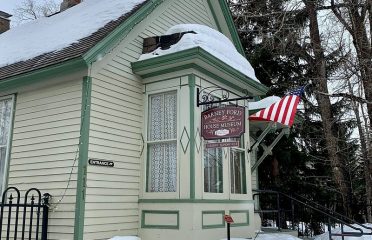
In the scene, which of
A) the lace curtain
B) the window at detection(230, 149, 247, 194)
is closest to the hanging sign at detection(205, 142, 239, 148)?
the window at detection(230, 149, 247, 194)

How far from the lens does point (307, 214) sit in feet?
52.8

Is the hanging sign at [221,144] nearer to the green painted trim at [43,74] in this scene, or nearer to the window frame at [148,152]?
the window frame at [148,152]

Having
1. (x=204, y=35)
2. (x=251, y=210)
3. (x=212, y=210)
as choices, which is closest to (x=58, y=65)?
(x=204, y=35)

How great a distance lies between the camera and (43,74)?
7.21 metres

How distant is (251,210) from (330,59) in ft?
38.2

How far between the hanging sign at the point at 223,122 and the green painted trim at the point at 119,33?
211 centimetres

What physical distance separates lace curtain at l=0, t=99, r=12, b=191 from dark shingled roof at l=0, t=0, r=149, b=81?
2.17 feet

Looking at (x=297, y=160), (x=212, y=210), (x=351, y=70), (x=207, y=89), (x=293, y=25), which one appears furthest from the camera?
(x=293, y=25)

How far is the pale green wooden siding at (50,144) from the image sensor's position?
679cm

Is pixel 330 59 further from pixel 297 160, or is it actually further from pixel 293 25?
pixel 297 160

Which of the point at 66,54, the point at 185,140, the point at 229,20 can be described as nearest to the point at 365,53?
the point at 229,20

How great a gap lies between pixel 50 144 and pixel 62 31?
3154mm

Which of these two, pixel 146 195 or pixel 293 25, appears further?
pixel 293 25

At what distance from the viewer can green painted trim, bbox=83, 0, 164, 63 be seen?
267 inches
